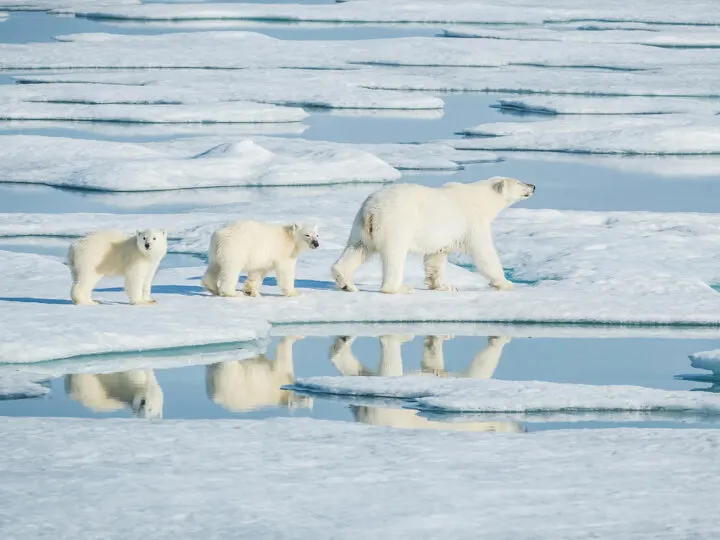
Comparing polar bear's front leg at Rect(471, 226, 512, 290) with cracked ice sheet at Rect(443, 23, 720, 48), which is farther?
cracked ice sheet at Rect(443, 23, 720, 48)

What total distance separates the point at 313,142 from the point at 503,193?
7474 millimetres

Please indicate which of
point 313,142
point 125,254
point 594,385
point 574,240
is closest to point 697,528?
point 594,385

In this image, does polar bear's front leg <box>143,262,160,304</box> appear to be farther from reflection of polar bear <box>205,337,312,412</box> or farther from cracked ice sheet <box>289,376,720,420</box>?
cracked ice sheet <box>289,376,720,420</box>

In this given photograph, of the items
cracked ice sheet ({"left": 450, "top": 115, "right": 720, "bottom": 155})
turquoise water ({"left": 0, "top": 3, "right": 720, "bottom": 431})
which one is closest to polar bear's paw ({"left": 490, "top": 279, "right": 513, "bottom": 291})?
turquoise water ({"left": 0, "top": 3, "right": 720, "bottom": 431})

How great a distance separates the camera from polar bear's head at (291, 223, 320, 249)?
26.8ft

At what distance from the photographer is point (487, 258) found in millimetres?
8734

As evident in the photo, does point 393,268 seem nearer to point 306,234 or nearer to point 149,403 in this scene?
point 306,234

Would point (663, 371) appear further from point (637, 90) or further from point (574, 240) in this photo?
point (637, 90)

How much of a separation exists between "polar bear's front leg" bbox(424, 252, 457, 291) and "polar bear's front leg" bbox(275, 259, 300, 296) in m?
0.85

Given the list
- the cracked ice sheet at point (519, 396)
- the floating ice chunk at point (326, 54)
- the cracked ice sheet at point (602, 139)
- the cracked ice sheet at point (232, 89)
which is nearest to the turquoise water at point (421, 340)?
the cracked ice sheet at point (519, 396)

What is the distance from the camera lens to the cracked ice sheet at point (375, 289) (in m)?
7.44

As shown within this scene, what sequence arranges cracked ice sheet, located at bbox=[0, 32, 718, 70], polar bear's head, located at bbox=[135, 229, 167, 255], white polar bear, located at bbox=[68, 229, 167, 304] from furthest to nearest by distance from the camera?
1. cracked ice sheet, located at bbox=[0, 32, 718, 70]
2. white polar bear, located at bbox=[68, 229, 167, 304]
3. polar bear's head, located at bbox=[135, 229, 167, 255]

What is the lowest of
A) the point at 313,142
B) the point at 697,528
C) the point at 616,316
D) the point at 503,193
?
the point at 697,528

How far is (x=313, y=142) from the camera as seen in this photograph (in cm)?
1609
